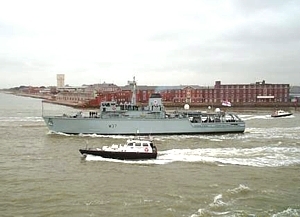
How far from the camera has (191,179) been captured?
A: 874 inches

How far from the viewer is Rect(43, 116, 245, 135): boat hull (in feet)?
137

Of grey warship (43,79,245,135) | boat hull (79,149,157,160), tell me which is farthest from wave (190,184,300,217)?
grey warship (43,79,245,135)

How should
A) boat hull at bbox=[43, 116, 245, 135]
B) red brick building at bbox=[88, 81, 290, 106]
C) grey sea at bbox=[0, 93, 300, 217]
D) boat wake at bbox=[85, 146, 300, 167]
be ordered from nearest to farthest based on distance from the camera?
grey sea at bbox=[0, 93, 300, 217] < boat wake at bbox=[85, 146, 300, 167] < boat hull at bbox=[43, 116, 245, 135] < red brick building at bbox=[88, 81, 290, 106]

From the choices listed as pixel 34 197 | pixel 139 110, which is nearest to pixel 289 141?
pixel 139 110

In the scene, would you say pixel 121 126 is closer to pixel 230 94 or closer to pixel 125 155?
pixel 125 155

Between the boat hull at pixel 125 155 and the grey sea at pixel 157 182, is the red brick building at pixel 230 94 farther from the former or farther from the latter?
the boat hull at pixel 125 155

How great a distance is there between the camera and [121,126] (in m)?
42.3

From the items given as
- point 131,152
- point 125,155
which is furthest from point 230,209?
point 125,155

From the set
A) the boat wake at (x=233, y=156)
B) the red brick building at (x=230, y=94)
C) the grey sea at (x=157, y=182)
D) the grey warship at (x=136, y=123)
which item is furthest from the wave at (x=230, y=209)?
the red brick building at (x=230, y=94)

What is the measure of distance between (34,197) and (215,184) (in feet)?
30.0

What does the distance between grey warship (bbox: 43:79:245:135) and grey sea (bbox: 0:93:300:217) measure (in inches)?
273

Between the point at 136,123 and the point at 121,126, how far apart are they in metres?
1.63

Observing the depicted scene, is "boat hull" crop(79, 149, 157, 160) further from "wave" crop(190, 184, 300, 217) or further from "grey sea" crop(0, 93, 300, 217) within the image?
"wave" crop(190, 184, 300, 217)

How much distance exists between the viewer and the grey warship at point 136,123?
1654 inches
